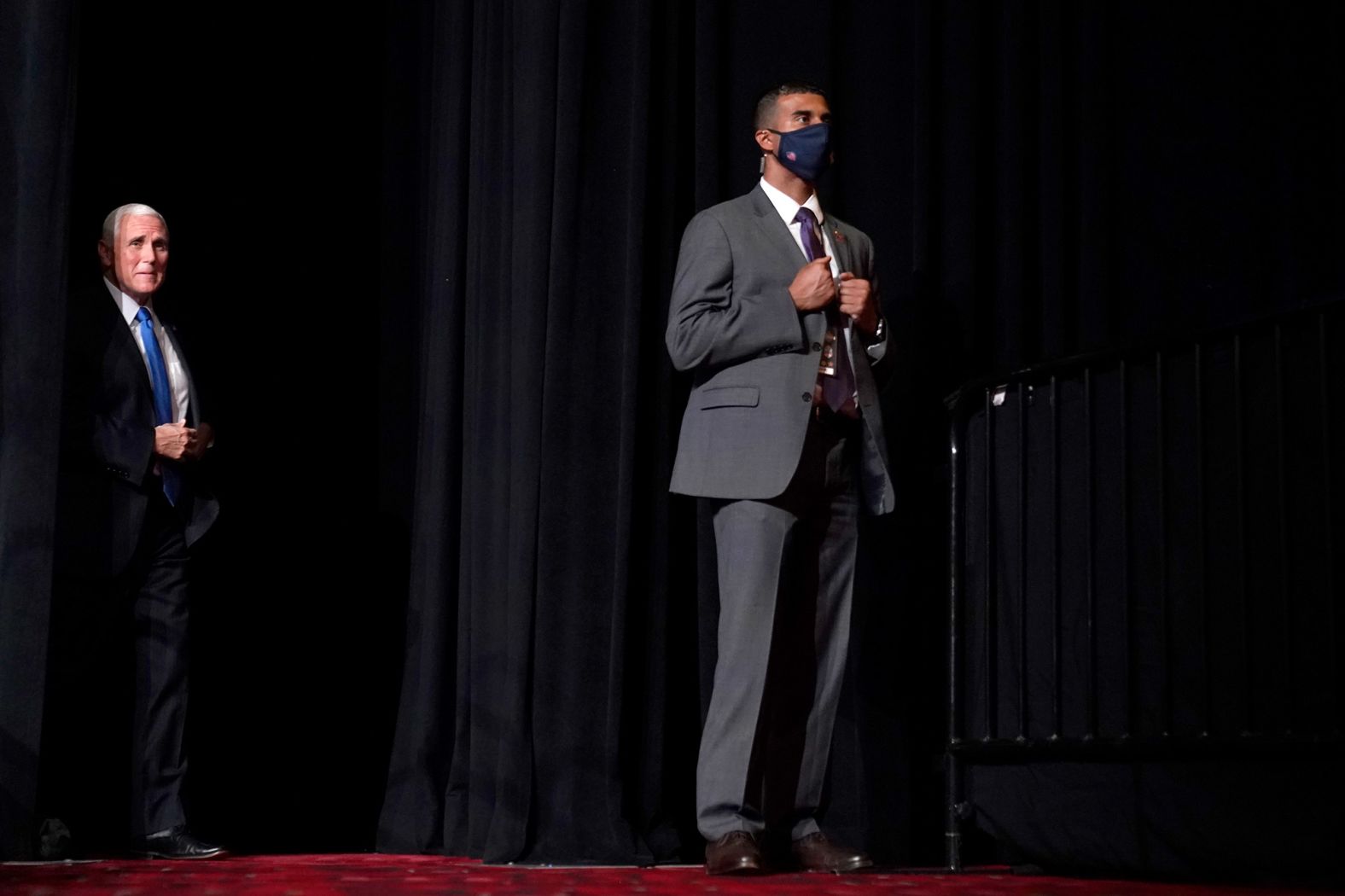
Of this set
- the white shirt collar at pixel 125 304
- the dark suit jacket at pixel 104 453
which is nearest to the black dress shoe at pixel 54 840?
the dark suit jacket at pixel 104 453

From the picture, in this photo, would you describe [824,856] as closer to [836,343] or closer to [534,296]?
[836,343]

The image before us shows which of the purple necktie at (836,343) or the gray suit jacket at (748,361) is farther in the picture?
the purple necktie at (836,343)

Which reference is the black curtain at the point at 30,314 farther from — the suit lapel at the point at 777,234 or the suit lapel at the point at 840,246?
the suit lapel at the point at 840,246

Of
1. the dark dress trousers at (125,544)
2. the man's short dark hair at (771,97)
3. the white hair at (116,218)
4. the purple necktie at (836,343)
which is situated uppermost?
the man's short dark hair at (771,97)

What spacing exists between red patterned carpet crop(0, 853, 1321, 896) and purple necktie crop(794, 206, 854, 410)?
0.98 meters

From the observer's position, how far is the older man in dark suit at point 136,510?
358cm

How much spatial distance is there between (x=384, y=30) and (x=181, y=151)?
0.73 meters

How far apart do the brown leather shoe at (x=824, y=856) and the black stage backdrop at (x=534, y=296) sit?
552mm

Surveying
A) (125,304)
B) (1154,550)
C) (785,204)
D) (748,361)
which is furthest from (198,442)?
(1154,550)

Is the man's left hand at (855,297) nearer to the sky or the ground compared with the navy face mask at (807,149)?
nearer to the ground

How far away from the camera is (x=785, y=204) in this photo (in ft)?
10.7

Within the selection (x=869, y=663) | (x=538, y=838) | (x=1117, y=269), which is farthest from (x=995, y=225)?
(x=538, y=838)

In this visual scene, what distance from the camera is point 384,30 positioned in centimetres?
449

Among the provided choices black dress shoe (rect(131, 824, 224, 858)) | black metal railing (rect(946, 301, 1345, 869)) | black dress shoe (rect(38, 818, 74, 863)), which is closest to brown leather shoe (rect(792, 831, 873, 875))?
black metal railing (rect(946, 301, 1345, 869))
